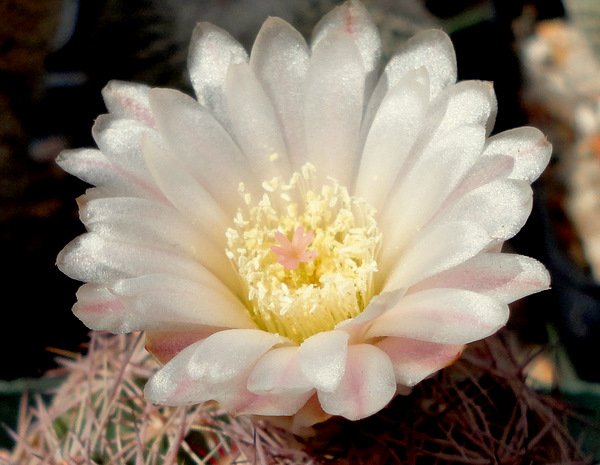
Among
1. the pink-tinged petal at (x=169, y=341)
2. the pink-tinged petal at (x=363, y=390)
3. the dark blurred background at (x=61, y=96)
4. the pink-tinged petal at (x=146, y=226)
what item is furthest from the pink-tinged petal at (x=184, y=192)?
the dark blurred background at (x=61, y=96)

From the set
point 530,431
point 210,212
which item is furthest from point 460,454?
point 210,212

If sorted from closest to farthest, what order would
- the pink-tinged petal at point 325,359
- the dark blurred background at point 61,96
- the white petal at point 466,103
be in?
the pink-tinged petal at point 325,359 → the white petal at point 466,103 → the dark blurred background at point 61,96

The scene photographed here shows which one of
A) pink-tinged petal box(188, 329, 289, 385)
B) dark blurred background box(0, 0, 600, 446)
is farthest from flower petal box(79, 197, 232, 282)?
dark blurred background box(0, 0, 600, 446)

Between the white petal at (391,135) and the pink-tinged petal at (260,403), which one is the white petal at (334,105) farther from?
the pink-tinged petal at (260,403)

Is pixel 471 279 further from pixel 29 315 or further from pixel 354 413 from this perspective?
pixel 29 315

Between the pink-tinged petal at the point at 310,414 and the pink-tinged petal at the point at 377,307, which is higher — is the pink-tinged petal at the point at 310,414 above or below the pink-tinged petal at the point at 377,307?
below

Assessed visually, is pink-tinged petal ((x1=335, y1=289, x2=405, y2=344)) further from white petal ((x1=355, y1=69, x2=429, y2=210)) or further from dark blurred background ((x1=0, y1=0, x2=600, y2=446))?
dark blurred background ((x1=0, y1=0, x2=600, y2=446))
